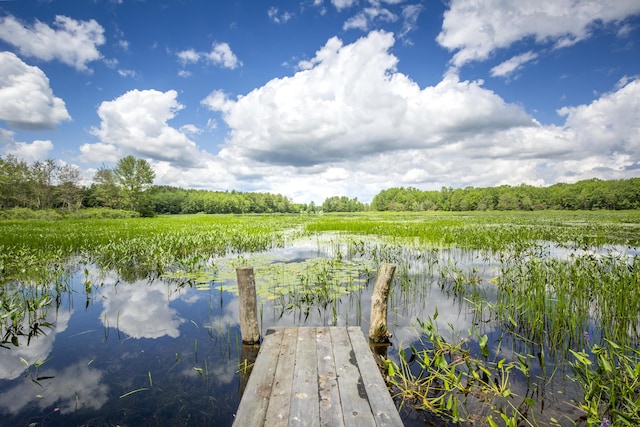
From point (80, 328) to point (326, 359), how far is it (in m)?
5.80

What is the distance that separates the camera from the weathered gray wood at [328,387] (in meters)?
2.94

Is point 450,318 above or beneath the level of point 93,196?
beneath

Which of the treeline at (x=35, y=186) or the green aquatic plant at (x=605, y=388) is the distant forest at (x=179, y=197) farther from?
the green aquatic plant at (x=605, y=388)

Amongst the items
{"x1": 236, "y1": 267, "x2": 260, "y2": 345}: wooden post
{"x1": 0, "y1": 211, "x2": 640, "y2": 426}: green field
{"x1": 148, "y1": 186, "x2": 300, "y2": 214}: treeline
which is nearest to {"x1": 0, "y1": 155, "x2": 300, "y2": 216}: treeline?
{"x1": 148, "y1": 186, "x2": 300, "y2": 214}: treeline

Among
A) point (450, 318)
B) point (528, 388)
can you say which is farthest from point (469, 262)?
point (528, 388)

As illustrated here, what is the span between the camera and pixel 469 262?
39.3 feet

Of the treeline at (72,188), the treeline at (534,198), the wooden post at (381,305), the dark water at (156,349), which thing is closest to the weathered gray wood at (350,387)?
the dark water at (156,349)

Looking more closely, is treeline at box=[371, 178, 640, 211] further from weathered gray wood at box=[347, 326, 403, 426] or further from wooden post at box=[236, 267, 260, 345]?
wooden post at box=[236, 267, 260, 345]

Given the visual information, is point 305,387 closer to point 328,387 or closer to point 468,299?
point 328,387

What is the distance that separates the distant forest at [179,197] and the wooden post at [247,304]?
54.1 metres

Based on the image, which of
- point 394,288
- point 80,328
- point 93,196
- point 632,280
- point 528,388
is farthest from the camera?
point 93,196

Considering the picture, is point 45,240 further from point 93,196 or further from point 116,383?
point 93,196

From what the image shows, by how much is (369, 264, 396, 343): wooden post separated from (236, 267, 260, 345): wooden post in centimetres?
226

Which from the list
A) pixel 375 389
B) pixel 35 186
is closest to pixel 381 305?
pixel 375 389
